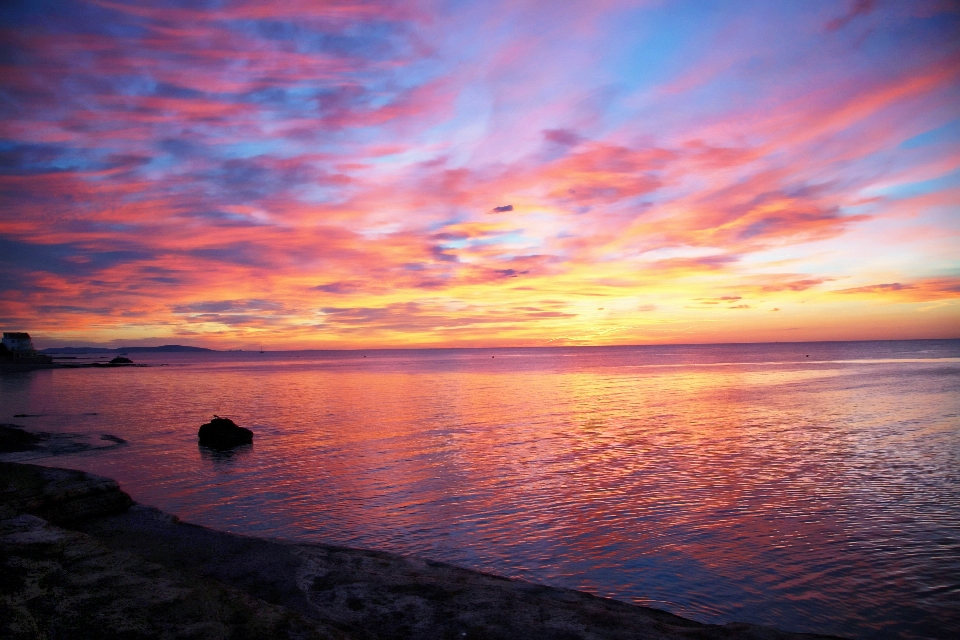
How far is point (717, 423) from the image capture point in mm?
33594

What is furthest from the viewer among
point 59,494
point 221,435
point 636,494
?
point 221,435

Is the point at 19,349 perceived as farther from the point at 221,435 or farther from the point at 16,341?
the point at 221,435

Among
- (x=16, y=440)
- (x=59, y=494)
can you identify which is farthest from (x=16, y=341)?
(x=59, y=494)

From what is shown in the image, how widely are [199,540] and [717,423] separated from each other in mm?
30353

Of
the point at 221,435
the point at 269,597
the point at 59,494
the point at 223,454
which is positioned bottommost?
the point at 223,454

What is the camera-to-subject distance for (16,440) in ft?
87.9

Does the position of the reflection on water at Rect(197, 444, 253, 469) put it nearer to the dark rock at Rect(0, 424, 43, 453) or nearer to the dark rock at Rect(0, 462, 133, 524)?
the dark rock at Rect(0, 424, 43, 453)

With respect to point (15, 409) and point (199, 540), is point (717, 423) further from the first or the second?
point (15, 409)

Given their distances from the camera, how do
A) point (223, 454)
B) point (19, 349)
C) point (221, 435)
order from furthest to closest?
1. point (19, 349)
2. point (221, 435)
3. point (223, 454)

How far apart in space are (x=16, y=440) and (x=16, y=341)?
162m

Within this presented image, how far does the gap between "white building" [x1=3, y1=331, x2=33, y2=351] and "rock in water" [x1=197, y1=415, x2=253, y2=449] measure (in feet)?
537

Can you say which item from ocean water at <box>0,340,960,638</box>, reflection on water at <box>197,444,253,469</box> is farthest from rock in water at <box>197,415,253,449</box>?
ocean water at <box>0,340,960,638</box>

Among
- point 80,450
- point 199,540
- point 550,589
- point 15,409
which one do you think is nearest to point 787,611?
point 550,589

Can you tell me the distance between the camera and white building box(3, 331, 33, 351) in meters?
147
